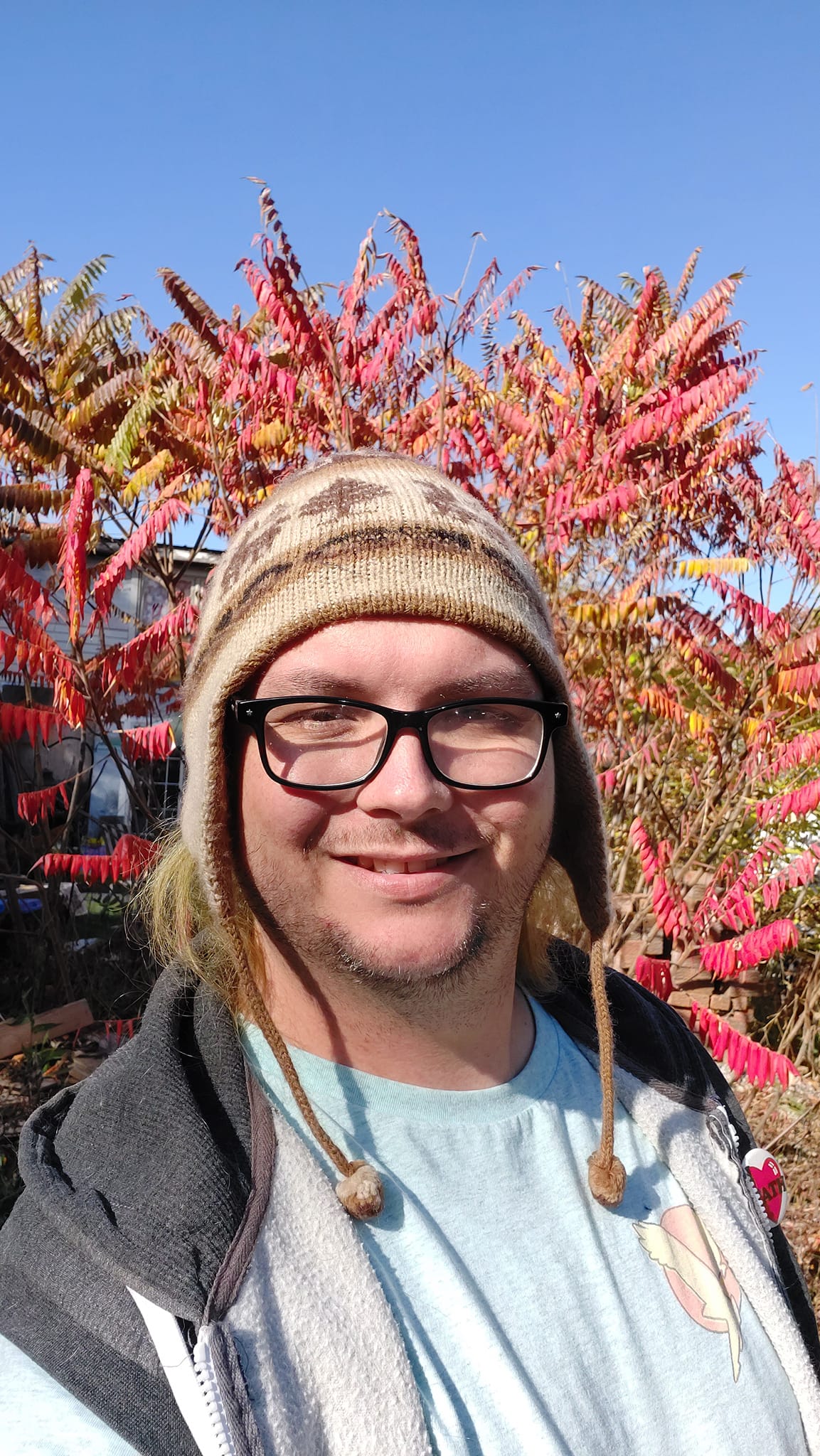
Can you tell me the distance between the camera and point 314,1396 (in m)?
1.13

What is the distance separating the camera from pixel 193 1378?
1.03m

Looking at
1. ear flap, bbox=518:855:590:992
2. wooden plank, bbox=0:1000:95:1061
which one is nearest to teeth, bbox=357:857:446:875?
ear flap, bbox=518:855:590:992

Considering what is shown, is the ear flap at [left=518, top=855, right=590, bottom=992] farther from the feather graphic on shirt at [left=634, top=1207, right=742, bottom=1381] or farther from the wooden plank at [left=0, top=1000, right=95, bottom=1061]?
the wooden plank at [left=0, top=1000, right=95, bottom=1061]

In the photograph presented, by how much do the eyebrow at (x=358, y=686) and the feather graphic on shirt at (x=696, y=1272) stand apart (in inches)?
34.9

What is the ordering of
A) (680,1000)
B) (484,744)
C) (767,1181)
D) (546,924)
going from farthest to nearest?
(680,1000) → (546,924) → (767,1181) → (484,744)

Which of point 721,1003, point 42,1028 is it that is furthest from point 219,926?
point 721,1003

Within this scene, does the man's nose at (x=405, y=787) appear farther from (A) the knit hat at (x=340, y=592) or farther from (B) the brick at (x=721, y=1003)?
(B) the brick at (x=721, y=1003)

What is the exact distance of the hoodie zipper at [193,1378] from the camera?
3.31ft

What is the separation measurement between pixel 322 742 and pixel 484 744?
0.85ft

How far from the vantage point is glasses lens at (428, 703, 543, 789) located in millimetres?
1518

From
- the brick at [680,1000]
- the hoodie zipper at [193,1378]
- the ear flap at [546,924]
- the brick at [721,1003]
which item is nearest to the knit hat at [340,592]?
the ear flap at [546,924]

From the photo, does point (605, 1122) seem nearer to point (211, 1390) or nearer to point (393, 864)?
point (393, 864)

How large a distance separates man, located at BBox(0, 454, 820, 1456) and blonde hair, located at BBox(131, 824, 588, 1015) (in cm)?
1

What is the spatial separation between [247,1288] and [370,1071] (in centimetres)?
43
